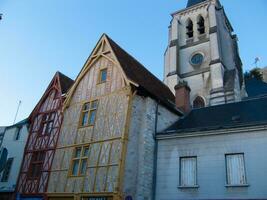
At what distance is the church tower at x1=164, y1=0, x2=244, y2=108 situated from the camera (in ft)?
80.7

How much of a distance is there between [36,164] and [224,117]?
10.6 meters

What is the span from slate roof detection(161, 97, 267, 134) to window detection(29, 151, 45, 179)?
288 inches

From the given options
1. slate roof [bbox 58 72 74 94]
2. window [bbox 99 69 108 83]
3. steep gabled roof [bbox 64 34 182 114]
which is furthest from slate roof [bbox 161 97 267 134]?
slate roof [bbox 58 72 74 94]

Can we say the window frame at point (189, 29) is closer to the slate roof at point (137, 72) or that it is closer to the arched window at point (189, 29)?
the arched window at point (189, 29)

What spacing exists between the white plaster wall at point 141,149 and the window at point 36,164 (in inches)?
234

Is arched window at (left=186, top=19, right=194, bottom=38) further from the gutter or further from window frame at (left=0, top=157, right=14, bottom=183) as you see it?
window frame at (left=0, top=157, right=14, bottom=183)

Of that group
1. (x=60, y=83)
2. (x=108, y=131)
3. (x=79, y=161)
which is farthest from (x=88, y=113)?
(x=60, y=83)

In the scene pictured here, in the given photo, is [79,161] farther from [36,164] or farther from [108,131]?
[36,164]

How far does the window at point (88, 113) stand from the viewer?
578 inches

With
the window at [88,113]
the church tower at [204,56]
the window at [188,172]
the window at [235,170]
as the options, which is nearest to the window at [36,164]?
the window at [88,113]

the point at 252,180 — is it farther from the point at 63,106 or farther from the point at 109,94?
the point at 63,106

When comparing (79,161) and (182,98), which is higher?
(182,98)

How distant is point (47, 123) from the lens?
1741 centimetres

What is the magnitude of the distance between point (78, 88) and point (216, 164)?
8.76 m
